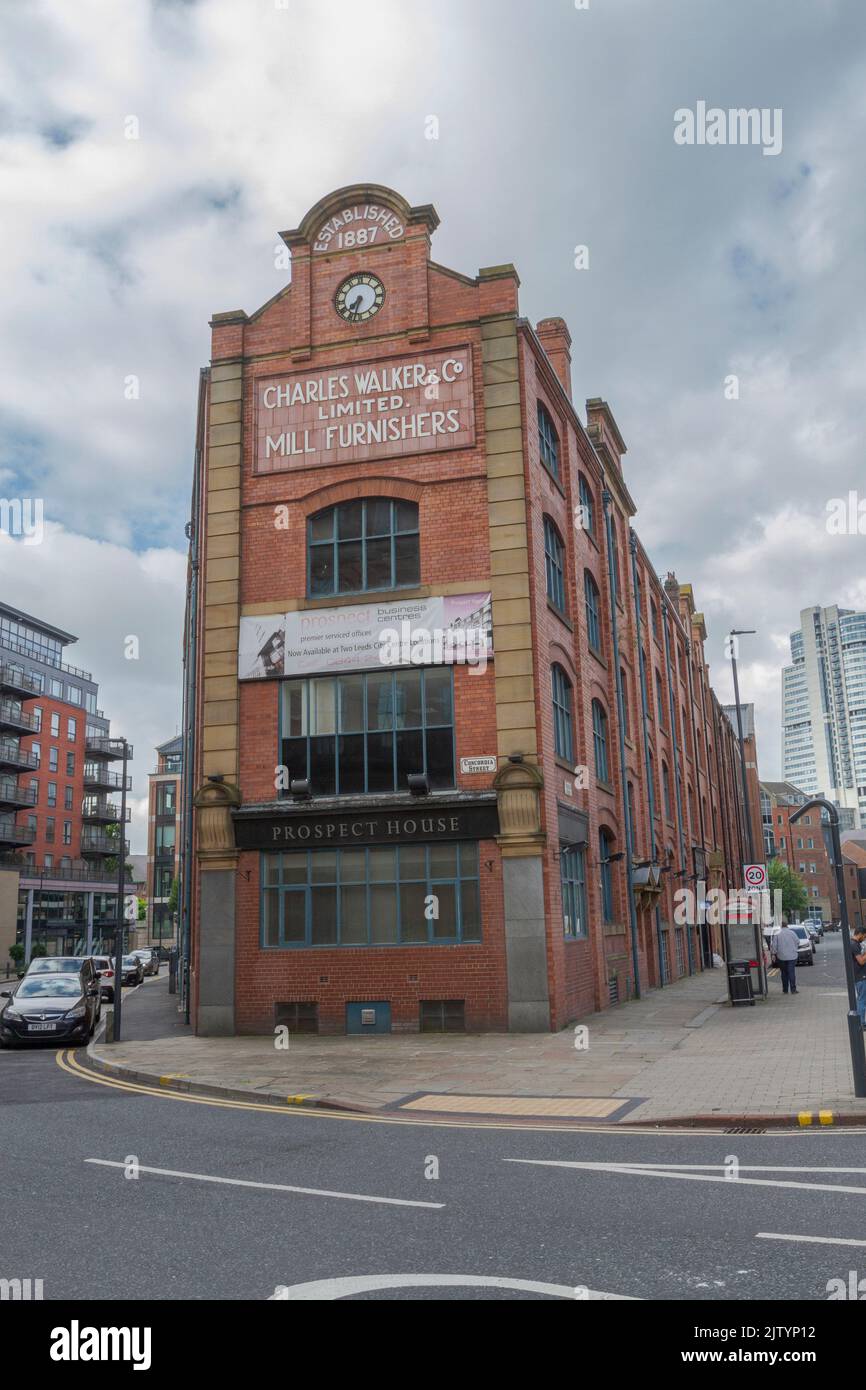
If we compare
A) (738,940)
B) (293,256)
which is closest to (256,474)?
(293,256)

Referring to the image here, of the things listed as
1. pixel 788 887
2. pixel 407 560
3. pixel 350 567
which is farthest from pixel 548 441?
pixel 788 887

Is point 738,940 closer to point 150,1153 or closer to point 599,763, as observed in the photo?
point 599,763

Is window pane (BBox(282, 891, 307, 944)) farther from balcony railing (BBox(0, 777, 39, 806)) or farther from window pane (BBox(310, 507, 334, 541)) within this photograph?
balcony railing (BBox(0, 777, 39, 806))

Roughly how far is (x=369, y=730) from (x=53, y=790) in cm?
6585

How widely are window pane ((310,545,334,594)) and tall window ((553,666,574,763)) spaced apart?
17.4 feet

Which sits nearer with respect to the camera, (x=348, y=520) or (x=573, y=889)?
(x=348, y=520)

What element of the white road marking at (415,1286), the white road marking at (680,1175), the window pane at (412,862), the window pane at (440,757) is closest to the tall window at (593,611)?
the window pane at (440,757)

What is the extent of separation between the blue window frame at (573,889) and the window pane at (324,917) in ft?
15.0

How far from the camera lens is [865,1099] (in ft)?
36.9

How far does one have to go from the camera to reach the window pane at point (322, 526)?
74.0ft

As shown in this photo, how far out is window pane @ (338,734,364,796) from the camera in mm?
21156

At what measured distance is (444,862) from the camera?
66.6 feet

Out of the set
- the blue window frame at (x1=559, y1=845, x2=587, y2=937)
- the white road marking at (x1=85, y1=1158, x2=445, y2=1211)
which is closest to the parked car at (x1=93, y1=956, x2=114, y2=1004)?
the blue window frame at (x1=559, y1=845, x2=587, y2=937)

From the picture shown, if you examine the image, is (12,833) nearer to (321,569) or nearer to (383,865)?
(321,569)
